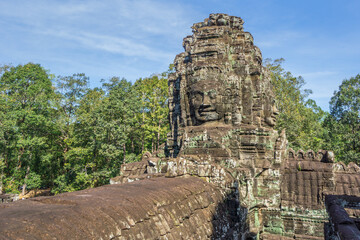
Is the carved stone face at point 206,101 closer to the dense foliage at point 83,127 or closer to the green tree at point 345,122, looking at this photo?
the dense foliage at point 83,127

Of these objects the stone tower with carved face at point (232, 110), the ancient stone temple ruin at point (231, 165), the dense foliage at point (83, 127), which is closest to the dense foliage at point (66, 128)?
the dense foliage at point (83, 127)

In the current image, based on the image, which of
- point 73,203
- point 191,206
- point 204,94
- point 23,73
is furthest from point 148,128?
point 73,203

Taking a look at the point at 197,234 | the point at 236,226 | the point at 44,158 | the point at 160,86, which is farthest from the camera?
the point at 160,86

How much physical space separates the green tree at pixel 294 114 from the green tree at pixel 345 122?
1273mm

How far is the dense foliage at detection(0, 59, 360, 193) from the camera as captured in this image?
64.7ft

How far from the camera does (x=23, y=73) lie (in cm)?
2300

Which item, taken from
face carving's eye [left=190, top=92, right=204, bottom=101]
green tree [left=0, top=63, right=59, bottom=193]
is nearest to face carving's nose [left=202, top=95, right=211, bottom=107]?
face carving's eye [left=190, top=92, right=204, bottom=101]

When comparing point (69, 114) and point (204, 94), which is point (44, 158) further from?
point (204, 94)

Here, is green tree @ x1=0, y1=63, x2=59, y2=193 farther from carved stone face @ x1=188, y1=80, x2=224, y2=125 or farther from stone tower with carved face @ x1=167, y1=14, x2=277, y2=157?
carved stone face @ x1=188, y1=80, x2=224, y2=125

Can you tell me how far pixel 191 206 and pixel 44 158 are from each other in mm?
18781

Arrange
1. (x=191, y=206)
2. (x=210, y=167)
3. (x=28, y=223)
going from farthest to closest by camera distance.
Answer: (x=210, y=167), (x=191, y=206), (x=28, y=223)

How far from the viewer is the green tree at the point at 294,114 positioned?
2288 cm

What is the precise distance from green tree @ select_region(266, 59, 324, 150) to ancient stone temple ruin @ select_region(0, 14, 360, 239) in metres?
12.0

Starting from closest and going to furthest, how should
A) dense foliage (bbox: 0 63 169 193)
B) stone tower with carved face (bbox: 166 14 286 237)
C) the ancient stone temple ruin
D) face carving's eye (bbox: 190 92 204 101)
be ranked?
1. the ancient stone temple ruin
2. stone tower with carved face (bbox: 166 14 286 237)
3. face carving's eye (bbox: 190 92 204 101)
4. dense foliage (bbox: 0 63 169 193)
